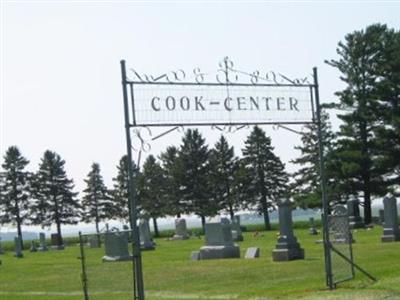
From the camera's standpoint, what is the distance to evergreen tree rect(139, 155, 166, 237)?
76.9 m

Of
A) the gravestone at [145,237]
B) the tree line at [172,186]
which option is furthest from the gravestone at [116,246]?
the tree line at [172,186]

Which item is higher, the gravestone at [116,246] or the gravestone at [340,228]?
the gravestone at [340,228]

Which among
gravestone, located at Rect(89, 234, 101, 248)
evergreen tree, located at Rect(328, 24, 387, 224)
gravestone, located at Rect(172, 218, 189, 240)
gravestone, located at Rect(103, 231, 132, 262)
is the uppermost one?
evergreen tree, located at Rect(328, 24, 387, 224)

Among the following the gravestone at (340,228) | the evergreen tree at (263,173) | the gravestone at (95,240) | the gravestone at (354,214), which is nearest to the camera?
the gravestone at (95,240)

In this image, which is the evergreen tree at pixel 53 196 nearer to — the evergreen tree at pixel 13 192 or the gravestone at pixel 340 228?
the evergreen tree at pixel 13 192

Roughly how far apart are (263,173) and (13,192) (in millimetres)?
25502

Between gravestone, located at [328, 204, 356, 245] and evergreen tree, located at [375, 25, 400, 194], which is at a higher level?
evergreen tree, located at [375, 25, 400, 194]

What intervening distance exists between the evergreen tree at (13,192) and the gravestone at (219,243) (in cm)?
5509

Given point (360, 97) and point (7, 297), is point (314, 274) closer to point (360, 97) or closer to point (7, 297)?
point (7, 297)

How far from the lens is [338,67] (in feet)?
181

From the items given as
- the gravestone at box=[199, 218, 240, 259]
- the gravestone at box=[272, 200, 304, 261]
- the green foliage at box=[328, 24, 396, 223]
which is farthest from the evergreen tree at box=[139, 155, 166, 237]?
the gravestone at box=[272, 200, 304, 261]

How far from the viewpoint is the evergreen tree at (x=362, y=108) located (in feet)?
176

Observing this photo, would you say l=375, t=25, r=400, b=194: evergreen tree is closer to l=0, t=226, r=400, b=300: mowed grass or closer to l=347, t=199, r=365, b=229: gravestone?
l=347, t=199, r=365, b=229: gravestone

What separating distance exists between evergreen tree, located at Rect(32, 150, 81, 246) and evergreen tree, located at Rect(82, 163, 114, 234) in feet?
7.37
